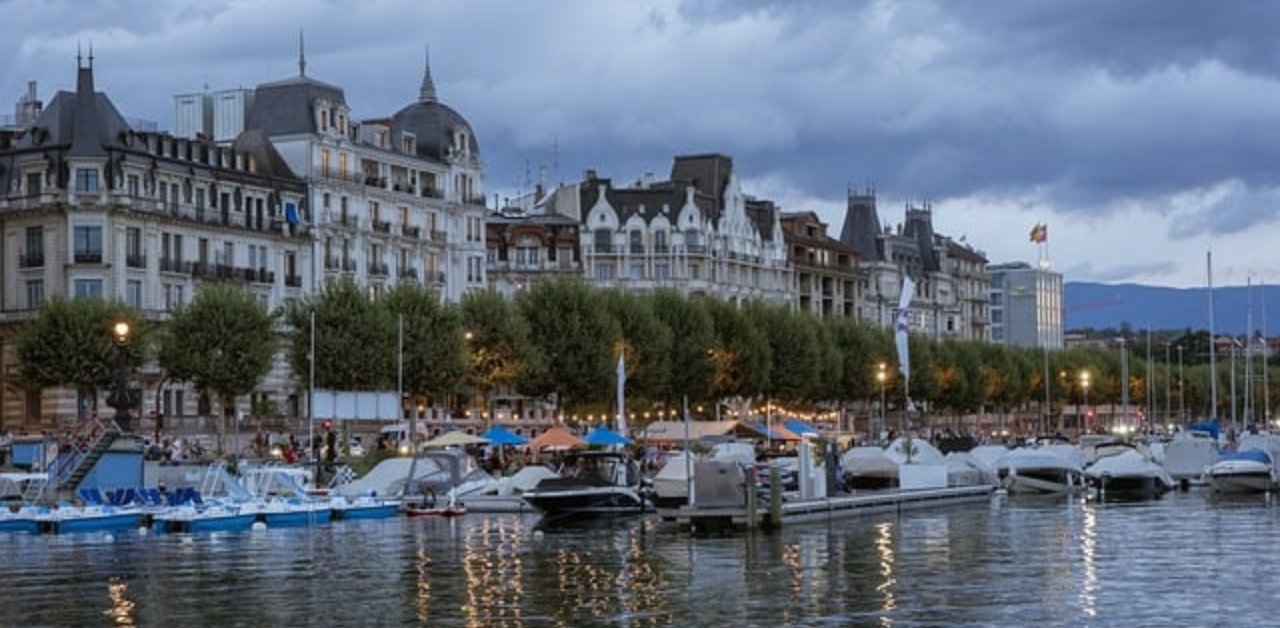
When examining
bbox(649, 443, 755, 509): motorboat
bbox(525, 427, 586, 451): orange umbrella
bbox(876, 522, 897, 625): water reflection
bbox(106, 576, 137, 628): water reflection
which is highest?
bbox(525, 427, 586, 451): orange umbrella

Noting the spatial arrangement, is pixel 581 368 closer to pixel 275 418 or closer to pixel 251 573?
pixel 275 418

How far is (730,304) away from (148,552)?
77925mm

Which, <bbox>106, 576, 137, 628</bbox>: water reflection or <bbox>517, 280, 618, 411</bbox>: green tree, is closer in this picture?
<bbox>106, 576, 137, 628</bbox>: water reflection

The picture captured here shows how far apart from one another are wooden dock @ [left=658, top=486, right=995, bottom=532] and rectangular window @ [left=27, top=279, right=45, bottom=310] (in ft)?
168

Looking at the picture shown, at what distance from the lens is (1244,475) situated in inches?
3317

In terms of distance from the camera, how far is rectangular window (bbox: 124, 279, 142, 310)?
349 feet

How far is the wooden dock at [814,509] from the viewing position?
59.7 meters

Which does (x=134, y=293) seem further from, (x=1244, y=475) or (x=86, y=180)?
(x=1244, y=475)

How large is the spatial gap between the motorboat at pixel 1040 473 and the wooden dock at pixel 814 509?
1164 centimetres

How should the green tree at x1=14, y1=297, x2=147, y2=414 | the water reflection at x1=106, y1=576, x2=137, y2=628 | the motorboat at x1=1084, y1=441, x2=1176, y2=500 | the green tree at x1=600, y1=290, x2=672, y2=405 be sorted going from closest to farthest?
the water reflection at x1=106, y1=576, x2=137, y2=628, the motorboat at x1=1084, y1=441, x2=1176, y2=500, the green tree at x1=14, y1=297, x2=147, y2=414, the green tree at x1=600, y1=290, x2=672, y2=405

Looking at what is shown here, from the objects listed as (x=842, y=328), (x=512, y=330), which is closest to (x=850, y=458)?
(x=512, y=330)

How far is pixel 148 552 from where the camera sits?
5531cm

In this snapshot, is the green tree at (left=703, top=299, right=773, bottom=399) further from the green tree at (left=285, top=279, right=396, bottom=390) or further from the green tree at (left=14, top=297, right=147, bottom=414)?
the green tree at (left=14, top=297, right=147, bottom=414)

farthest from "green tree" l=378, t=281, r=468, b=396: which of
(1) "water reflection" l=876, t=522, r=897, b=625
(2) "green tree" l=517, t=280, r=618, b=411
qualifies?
(1) "water reflection" l=876, t=522, r=897, b=625
